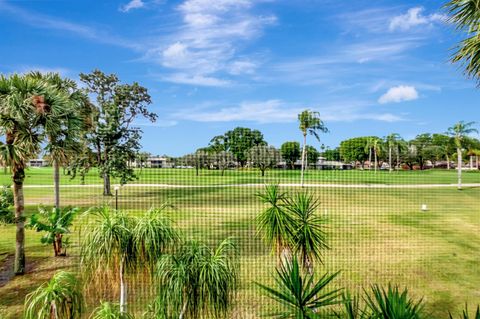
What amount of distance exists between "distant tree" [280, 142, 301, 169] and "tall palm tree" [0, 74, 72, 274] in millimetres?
5092

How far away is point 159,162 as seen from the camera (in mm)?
9352

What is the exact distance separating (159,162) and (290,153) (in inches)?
146

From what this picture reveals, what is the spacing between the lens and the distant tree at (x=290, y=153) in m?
8.23

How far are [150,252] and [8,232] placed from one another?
721 cm

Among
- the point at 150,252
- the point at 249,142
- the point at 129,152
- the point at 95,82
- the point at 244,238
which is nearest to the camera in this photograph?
the point at 150,252

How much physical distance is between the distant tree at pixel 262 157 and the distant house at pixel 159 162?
258 centimetres

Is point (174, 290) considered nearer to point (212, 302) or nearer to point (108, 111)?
point (212, 302)

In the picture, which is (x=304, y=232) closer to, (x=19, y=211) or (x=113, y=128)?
(x=19, y=211)

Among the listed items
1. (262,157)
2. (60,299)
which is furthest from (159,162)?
(60,299)

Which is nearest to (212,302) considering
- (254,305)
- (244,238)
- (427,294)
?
(254,305)

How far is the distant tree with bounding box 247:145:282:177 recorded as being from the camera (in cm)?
988

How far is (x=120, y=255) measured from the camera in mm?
2441

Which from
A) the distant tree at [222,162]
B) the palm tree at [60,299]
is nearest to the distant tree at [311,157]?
the distant tree at [222,162]

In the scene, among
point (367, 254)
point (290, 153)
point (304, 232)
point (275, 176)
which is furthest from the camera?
point (275, 176)
